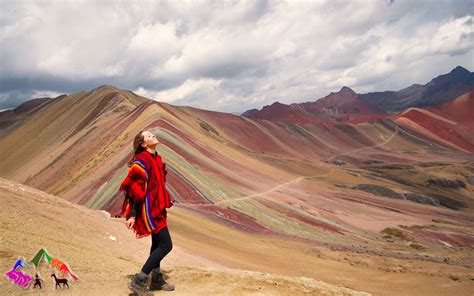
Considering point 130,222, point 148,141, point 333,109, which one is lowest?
point 130,222

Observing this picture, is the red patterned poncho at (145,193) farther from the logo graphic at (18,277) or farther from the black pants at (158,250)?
the logo graphic at (18,277)

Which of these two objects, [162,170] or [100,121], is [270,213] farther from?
[100,121]

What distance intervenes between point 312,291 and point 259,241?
620 inches

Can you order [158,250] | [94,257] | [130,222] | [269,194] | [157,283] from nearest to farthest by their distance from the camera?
[130,222], [158,250], [157,283], [94,257], [269,194]

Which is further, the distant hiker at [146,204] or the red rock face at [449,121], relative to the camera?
the red rock face at [449,121]

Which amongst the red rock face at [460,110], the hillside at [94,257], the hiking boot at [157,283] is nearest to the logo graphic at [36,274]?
the hillside at [94,257]

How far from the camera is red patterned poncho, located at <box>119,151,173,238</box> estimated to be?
602cm

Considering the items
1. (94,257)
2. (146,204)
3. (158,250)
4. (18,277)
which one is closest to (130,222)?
(146,204)

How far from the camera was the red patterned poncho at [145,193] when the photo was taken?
19.7 ft

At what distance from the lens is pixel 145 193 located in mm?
6121

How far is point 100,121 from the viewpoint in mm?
59781

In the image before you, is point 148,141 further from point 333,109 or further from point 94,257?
point 333,109

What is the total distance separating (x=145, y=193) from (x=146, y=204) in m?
0.18

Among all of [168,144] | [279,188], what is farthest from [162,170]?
[279,188]
